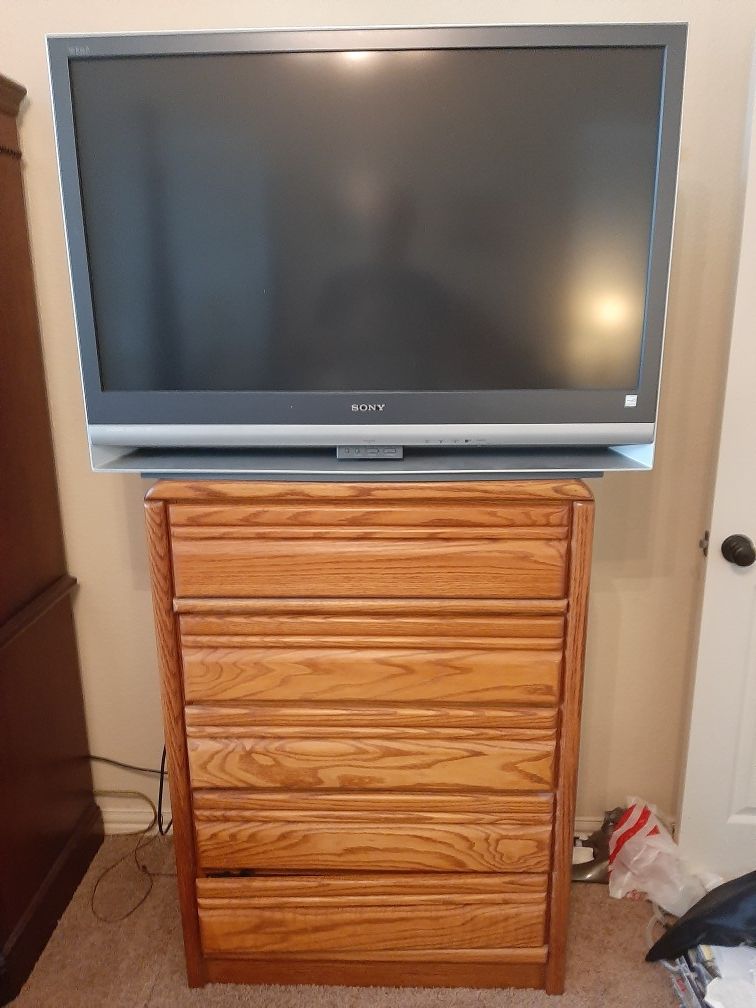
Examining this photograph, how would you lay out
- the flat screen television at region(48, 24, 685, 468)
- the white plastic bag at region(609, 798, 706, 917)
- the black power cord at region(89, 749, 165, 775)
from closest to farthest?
the flat screen television at region(48, 24, 685, 468), the white plastic bag at region(609, 798, 706, 917), the black power cord at region(89, 749, 165, 775)

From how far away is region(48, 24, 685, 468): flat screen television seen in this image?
45.3 inches

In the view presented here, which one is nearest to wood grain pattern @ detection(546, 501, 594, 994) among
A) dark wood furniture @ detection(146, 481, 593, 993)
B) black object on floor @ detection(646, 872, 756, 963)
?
dark wood furniture @ detection(146, 481, 593, 993)

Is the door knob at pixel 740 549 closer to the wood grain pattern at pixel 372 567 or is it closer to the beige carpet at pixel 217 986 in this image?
the wood grain pattern at pixel 372 567

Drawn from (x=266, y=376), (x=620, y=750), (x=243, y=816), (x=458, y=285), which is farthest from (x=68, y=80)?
(x=620, y=750)

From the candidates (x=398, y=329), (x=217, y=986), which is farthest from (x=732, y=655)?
(x=217, y=986)

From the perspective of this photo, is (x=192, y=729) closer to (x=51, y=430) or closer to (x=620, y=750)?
(x=51, y=430)

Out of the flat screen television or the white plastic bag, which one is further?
the white plastic bag

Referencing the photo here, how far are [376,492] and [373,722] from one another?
1.45ft

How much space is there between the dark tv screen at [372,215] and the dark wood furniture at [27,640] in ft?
1.23

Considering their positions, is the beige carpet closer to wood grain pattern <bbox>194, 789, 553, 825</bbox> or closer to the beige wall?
the beige wall

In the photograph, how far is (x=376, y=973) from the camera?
1.46 m

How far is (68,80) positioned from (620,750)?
1875 mm

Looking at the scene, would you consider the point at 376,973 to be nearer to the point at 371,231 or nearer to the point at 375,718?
the point at 375,718

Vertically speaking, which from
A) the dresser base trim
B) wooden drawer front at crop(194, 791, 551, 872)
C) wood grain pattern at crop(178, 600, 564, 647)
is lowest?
the dresser base trim
